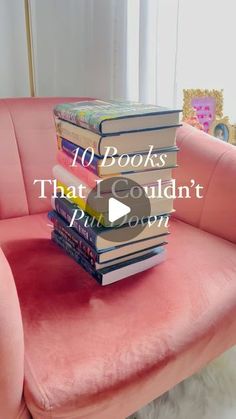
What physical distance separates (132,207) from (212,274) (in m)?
0.24

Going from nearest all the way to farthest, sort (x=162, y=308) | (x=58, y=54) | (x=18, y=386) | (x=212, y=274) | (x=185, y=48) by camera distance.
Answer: (x=18, y=386)
(x=162, y=308)
(x=212, y=274)
(x=185, y=48)
(x=58, y=54)

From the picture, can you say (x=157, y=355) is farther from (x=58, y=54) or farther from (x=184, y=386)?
(x=58, y=54)

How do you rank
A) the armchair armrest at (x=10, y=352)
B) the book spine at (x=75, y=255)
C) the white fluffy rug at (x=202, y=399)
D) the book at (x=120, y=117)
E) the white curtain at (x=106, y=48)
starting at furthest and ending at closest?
the white curtain at (x=106, y=48), the white fluffy rug at (x=202, y=399), the book spine at (x=75, y=255), the book at (x=120, y=117), the armchair armrest at (x=10, y=352)

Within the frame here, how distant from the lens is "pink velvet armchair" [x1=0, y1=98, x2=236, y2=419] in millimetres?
628

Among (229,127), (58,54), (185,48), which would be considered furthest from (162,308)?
(58,54)

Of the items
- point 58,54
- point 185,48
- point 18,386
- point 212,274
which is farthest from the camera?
point 58,54

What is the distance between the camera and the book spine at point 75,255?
87 cm

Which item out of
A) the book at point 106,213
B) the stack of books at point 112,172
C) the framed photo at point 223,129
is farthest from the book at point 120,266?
the framed photo at point 223,129

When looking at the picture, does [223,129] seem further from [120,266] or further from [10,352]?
[10,352]

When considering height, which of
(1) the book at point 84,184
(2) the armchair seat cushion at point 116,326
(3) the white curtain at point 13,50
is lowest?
(2) the armchair seat cushion at point 116,326

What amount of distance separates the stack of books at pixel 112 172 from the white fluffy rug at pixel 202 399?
14.9 inches

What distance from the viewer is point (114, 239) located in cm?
85

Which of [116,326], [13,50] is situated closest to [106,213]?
[116,326]

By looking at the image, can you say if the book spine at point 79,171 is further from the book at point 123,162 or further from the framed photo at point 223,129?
the framed photo at point 223,129
